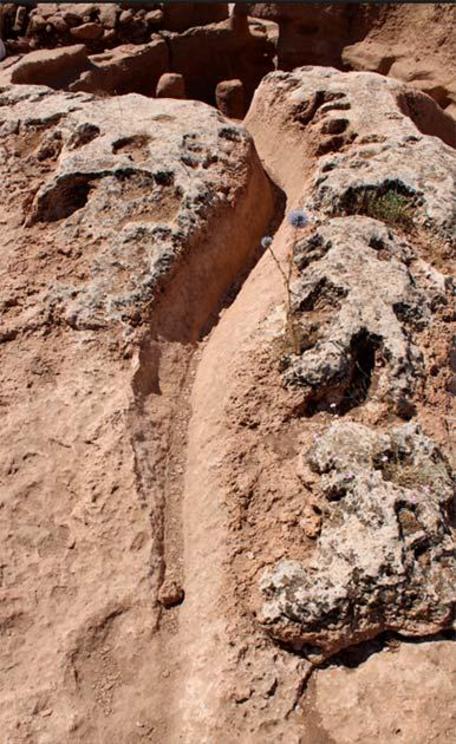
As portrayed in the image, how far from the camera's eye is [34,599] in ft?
9.05

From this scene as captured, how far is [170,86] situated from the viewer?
6.35 m

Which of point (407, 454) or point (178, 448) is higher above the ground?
point (407, 454)

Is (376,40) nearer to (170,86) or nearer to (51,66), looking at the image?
(170,86)

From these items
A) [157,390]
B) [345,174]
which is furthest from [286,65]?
[157,390]

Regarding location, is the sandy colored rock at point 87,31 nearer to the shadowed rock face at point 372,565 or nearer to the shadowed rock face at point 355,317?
the shadowed rock face at point 355,317

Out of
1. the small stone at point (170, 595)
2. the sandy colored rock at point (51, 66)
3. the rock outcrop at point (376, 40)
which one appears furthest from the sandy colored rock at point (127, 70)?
the small stone at point (170, 595)

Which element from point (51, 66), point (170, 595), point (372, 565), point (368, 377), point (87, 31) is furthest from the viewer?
point (87, 31)

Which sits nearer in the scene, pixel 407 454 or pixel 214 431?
pixel 407 454

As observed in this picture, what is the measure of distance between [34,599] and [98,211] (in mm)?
1849

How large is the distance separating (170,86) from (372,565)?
16.1ft

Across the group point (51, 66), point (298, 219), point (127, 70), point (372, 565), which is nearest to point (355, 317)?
point (298, 219)

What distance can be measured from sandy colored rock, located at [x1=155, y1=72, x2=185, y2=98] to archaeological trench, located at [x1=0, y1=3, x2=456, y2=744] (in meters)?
1.92

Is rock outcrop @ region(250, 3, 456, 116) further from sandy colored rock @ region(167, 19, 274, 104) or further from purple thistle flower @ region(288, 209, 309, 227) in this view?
purple thistle flower @ region(288, 209, 309, 227)

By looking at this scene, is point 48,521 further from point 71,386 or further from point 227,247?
point 227,247
